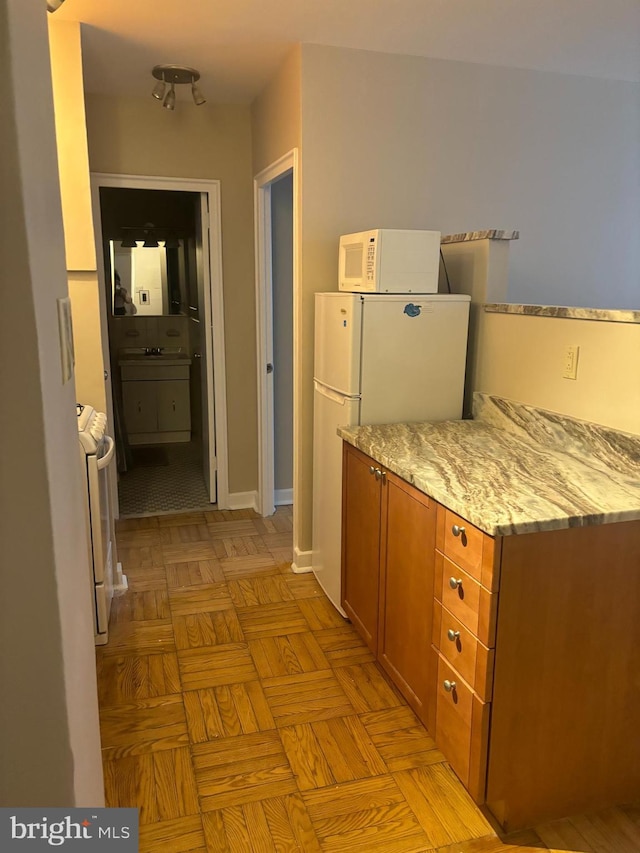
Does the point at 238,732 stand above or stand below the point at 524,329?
below

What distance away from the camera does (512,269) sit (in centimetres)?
337

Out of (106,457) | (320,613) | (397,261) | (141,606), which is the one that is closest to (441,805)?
(320,613)

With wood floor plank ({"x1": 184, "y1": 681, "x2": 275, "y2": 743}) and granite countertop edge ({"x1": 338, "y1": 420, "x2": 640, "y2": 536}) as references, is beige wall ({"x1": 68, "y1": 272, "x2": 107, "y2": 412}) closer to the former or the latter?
granite countertop edge ({"x1": 338, "y1": 420, "x2": 640, "y2": 536})

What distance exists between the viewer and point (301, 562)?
337cm

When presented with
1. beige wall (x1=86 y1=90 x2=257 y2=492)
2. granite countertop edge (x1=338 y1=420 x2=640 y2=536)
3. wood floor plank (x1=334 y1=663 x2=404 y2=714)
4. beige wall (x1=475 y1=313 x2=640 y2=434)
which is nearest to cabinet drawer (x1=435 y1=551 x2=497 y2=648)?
granite countertop edge (x1=338 y1=420 x2=640 y2=536)

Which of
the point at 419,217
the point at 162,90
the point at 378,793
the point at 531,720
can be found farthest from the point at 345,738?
the point at 162,90

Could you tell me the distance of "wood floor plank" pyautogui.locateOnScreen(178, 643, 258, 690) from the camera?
2.45m

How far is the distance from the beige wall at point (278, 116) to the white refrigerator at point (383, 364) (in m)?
0.86

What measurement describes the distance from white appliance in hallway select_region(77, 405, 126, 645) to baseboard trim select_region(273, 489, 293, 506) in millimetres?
1621

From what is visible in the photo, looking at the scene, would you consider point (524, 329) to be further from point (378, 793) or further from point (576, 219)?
point (378, 793)

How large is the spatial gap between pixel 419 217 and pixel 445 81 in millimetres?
634

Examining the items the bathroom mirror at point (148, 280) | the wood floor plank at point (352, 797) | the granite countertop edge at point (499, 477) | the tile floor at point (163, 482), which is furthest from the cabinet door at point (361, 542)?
the bathroom mirror at point (148, 280)

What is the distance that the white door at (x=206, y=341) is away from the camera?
3.99 m

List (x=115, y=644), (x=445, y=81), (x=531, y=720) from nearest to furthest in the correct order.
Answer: (x=531, y=720), (x=115, y=644), (x=445, y=81)
